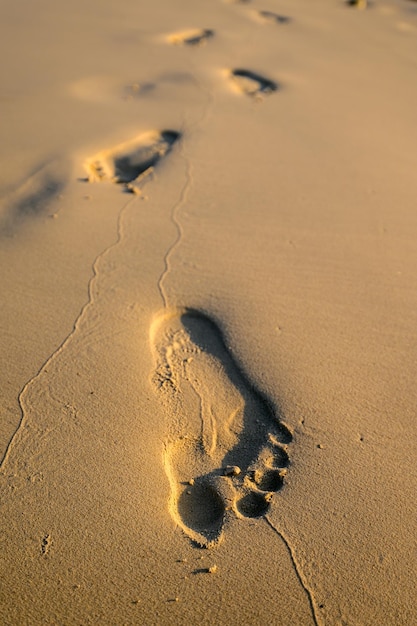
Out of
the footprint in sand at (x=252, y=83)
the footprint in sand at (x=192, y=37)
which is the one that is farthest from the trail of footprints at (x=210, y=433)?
the footprint in sand at (x=192, y=37)

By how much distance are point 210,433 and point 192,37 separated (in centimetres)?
327

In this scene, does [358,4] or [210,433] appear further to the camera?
[358,4]

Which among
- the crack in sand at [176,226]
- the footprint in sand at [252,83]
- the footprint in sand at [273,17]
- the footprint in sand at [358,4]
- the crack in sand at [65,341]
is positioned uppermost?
the footprint in sand at [358,4]

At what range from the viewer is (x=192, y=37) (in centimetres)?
403

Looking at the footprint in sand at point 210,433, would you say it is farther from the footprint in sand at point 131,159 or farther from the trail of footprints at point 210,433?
the footprint in sand at point 131,159

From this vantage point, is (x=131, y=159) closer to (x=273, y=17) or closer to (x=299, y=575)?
(x=299, y=575)

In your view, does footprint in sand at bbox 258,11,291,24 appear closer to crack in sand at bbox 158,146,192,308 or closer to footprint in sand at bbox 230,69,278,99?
footprint in sand at bbox 230,69,278,99

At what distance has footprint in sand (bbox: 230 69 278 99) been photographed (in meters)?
3.44

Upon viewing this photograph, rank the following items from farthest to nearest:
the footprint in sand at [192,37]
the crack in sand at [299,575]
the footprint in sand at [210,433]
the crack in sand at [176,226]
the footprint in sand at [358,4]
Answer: the footprint in sand at [358,4] → the footprint in sand at [192,37] → the crack in sand at [176,226] → the footprint in sand at [210,433] → the crack in sand at [299,575]

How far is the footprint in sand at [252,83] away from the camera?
Answer: 3.44 metres

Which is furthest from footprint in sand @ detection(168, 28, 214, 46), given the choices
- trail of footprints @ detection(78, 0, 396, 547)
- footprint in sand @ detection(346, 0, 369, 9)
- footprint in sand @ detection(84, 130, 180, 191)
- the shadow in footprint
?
trail of footprints @ detection(78, 0, 396, 547)

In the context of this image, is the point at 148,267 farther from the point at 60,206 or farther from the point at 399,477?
the point at 399,477

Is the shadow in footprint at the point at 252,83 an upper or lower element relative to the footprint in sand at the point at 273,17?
lower

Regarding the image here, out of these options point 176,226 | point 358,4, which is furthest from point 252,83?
point 358,4
